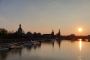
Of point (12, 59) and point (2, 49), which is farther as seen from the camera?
point (2, 49)

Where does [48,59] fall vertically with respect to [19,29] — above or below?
below

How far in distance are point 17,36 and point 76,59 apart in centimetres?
8970

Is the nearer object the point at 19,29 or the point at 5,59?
the point at 5,59

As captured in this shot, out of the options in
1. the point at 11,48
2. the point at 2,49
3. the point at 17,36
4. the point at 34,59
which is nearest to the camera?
the point at 34,59

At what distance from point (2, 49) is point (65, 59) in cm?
2299

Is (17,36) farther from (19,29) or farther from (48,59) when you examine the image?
(48,59)

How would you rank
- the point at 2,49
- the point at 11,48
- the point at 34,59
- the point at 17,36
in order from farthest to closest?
the point at 17,36 → the point at 11,48 → the point at 2,49 → the point at 34,59

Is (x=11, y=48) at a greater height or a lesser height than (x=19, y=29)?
lesser

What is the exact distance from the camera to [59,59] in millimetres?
55094

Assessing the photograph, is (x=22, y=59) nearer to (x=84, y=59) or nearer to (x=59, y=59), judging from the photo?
(x=59, y=59)

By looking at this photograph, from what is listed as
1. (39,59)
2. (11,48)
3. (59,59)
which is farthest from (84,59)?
(11,48)

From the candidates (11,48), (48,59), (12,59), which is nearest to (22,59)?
Result: (12,59)

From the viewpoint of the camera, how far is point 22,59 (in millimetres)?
53750

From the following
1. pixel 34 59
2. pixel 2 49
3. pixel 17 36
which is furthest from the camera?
pixel 17 36
